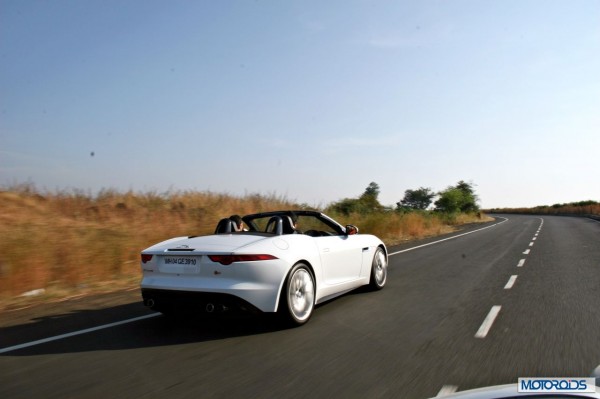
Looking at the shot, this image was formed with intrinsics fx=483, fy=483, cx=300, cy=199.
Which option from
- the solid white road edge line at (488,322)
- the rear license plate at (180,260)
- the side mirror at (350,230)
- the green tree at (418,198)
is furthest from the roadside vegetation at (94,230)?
the green tree at (418,198)

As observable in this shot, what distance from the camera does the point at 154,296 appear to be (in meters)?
5.44

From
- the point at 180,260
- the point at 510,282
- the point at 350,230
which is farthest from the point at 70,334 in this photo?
the point at 510,282

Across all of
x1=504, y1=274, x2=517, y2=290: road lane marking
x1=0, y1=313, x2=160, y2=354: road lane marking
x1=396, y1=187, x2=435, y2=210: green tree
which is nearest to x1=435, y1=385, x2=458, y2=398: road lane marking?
x1=0, y1=313, x2=160, y2=354: road lane marking

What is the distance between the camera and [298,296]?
5629mm

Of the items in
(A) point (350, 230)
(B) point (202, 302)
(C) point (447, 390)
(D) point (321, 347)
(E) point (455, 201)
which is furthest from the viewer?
(E) point (455, 201)

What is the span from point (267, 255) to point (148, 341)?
60.1 inches

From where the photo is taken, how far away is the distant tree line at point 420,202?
93.0 ft

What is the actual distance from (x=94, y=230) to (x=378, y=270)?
790 cm

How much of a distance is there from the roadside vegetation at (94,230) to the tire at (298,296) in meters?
4.94

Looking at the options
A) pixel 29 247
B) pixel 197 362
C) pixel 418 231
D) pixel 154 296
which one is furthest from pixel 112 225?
pixel 418 231

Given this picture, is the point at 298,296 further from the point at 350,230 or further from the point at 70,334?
the point at 70,334

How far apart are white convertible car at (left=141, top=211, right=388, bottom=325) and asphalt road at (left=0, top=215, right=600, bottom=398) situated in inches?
13.4

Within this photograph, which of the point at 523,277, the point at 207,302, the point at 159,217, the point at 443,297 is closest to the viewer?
the point at 207,302

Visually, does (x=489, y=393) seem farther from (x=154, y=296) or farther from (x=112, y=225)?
(x=112, y=225)
